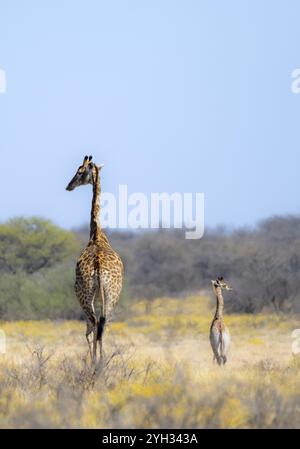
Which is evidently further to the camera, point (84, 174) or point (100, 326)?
point (84, 174)

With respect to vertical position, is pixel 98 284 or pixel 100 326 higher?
pixel 98 284

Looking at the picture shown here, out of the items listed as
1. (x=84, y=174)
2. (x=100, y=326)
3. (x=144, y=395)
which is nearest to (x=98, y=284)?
(x=100, y=326)

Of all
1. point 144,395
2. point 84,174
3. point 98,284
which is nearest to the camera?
point 144,395

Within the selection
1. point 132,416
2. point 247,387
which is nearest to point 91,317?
point 247,387

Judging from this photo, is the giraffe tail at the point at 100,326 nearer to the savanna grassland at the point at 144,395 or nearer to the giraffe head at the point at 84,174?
the savanna grassland at the point at 144,395

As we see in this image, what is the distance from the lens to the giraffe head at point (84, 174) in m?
13.7

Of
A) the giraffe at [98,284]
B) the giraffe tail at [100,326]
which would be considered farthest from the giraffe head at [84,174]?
the giraffe tail at [100,326]

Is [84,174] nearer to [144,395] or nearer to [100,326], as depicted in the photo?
[100,326]

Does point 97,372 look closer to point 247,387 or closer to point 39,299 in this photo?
point 247,387

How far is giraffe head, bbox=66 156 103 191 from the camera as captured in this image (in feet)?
45.1

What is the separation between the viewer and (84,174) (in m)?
13.8

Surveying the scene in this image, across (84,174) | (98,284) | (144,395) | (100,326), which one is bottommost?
(144,395)

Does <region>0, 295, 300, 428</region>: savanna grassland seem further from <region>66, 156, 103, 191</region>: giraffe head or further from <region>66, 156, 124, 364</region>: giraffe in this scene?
<region>66, 156, 103, 191</region>: giraffe head
